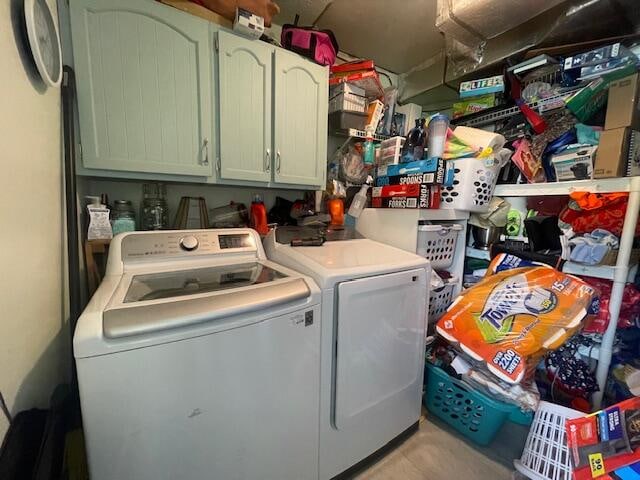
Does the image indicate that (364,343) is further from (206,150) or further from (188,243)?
(206,150)

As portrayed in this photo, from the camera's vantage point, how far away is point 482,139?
60.9 inches

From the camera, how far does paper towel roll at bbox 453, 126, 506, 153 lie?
1.54 metres

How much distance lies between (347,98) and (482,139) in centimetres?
90

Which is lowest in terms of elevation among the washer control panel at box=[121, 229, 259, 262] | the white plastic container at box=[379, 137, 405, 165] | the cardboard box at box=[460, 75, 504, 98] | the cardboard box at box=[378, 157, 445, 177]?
the washer control panel at box=[121, 229, 259, 262]

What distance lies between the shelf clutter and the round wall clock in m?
1.49

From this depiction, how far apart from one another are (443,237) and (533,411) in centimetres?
100

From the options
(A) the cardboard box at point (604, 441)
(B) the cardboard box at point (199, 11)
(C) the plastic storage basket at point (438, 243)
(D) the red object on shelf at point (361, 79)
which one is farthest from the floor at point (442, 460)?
(B) the cardboard box at point (199, 11)

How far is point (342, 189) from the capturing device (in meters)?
1.97

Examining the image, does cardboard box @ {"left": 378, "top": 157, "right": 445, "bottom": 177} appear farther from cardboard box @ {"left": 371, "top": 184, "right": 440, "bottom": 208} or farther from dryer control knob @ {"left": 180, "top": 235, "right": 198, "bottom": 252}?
dryer control knob @ {"left": 180, "top": 235, "right": 198, "bottom": 252}

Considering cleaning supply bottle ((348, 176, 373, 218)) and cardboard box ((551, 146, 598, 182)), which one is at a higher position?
cardboard box ((551, 146, 598, 182))

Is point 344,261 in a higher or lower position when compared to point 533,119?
lower

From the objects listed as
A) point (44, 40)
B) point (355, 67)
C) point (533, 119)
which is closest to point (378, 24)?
point (355, 67)

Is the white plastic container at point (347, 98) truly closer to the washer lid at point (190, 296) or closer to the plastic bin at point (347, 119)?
the plastic bin at point (347, 119)

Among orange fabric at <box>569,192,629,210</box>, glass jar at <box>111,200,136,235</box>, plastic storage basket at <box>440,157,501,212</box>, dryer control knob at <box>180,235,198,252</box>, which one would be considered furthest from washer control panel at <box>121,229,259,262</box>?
orange fabric at <box>569,192,629,210</box>
